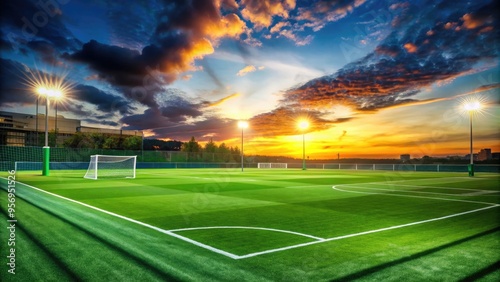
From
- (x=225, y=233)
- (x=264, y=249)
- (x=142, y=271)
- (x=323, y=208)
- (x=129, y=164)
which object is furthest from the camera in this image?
(x=129, y=164)

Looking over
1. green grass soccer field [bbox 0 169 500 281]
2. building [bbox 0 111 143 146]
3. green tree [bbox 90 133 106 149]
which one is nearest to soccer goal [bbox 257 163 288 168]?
green tree [bbox 90 133 106 149]

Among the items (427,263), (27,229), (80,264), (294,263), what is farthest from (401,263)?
(27,229)

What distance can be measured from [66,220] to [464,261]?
866cm

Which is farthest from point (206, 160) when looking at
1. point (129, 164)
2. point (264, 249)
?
point (264, 249)

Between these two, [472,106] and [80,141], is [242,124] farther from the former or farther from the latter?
[80,141]

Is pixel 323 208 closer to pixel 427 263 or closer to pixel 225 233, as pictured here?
pixel 225 233

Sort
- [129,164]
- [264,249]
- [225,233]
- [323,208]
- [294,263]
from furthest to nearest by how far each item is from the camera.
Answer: [129,164] → [323,208] → [225,233] → [264,249] → [294,263]

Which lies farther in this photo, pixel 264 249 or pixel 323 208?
pixel 323 208

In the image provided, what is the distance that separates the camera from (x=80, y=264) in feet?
16.0

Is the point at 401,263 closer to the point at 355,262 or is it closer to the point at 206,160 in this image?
the point at 355,262

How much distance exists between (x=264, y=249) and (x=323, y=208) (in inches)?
225

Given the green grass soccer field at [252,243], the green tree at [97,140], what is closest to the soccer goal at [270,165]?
the green tree at [97,140]

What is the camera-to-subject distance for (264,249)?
5.84 meters

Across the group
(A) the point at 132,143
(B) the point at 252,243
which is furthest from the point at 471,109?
(A) the point at 132,143
